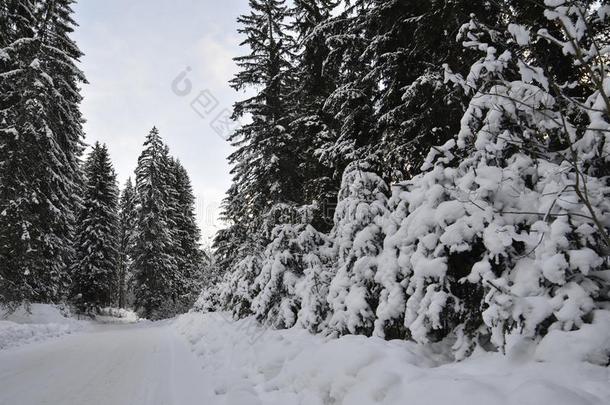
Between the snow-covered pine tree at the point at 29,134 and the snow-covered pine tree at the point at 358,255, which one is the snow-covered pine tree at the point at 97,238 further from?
the snow-covered pine tree at the point at 358,255

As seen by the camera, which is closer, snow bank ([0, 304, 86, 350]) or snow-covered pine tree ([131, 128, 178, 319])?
snow bank ([0, 304, 86, 350])

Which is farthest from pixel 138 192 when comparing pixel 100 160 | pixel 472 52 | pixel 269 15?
pixel 472 52

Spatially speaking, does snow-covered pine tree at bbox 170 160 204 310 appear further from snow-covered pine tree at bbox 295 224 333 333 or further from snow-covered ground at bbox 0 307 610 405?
snow-covered pine tree at bbox 295 224 333 333

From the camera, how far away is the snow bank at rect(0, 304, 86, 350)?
10887 mm

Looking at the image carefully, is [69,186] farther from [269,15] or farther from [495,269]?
[495,269]

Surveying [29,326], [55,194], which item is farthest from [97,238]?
[29,326]

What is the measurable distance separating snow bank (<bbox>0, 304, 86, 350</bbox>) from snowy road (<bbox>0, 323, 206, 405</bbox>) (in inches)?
46.7

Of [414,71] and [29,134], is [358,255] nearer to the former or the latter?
[414,71]

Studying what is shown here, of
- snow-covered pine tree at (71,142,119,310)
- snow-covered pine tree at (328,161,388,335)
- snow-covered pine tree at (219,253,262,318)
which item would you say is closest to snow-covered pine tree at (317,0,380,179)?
snow-covered pine tree at (328,161,388,335)

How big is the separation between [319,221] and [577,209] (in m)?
7.64

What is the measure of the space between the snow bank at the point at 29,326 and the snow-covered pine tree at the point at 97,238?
10.00 meters

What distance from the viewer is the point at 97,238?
31.0 m

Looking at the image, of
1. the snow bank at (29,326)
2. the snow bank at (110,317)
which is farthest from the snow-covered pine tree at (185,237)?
the snow bank at (29,326)

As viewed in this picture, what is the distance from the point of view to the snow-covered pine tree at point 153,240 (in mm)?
33125
